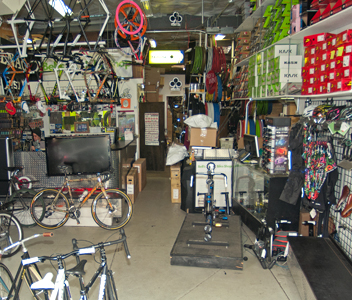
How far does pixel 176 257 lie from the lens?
3.32 metres

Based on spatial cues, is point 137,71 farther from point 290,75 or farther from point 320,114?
point 320,114

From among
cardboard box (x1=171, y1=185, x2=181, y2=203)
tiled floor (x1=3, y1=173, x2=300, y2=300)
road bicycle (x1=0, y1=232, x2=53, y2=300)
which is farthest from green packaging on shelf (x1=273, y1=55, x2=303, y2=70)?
road bicycle (x1=0, y1=232, x2=53, y2=300)

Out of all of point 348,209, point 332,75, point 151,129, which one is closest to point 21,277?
point 348,209

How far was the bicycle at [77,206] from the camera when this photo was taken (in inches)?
170

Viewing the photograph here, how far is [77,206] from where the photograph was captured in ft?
14.8

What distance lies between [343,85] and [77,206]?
3964 millimetres

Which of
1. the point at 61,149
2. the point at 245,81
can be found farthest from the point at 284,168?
the point at 61,149

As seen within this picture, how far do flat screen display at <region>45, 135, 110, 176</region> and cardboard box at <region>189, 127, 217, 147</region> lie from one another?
158 cm

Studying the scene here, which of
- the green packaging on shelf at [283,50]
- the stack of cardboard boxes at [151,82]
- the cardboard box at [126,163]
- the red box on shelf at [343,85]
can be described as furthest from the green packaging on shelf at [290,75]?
the stack of cardboard boxes at [151,82]

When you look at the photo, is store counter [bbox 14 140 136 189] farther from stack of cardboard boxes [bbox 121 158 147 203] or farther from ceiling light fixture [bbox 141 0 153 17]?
ceiling light fixture [bbox 141 0 153 17]

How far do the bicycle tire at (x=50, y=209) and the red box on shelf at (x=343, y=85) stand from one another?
3898mm

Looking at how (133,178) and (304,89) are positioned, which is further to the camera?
(133,178)

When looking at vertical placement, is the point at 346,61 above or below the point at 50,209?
above

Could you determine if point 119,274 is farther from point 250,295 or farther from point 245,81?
point 245,81
